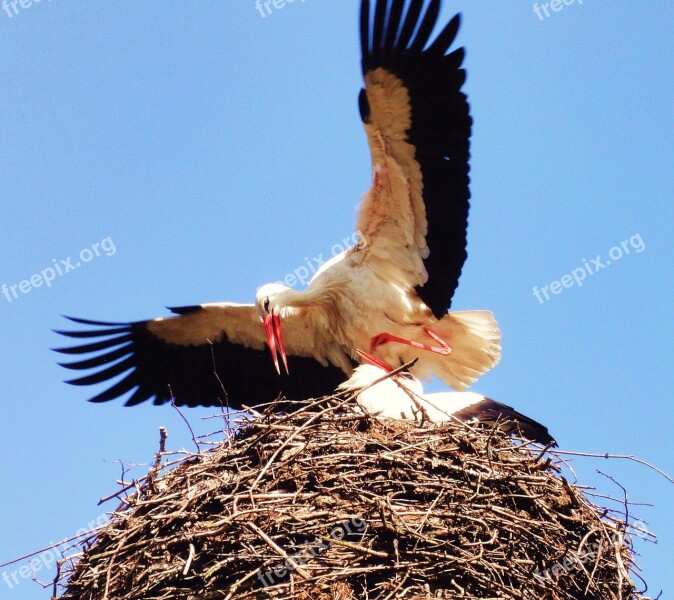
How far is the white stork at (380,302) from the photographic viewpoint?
177 inches

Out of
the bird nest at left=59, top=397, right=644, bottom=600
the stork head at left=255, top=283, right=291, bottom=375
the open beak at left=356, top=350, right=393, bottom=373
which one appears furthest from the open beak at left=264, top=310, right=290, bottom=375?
the bird nest at left=59, top=397, right=644, bottom=600

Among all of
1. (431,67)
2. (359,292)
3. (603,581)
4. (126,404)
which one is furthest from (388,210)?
(603,581)

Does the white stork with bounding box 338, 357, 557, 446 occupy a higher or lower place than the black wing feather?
lower

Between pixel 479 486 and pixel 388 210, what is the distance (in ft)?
6.38

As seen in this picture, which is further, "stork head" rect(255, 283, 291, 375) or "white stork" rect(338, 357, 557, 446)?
"stork head" rect(255, 283, 291, 375)

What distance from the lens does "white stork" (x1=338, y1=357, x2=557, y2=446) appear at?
13.1 feet

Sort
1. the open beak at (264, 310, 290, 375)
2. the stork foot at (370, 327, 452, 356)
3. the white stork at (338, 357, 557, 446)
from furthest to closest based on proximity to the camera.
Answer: the stork foot at (370, 327, 452, 356)
the open beak at (264, 310, 290, 375)
the white stork at (338, 357, 557, 446)

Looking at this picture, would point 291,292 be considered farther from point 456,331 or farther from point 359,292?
point 456,331

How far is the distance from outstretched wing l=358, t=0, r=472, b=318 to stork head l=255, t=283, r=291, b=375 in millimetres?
512

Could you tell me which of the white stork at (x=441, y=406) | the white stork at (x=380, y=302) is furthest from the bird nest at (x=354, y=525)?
the white stork at (x=380, y=302)

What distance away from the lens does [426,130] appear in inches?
180

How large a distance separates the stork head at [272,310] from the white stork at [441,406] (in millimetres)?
626

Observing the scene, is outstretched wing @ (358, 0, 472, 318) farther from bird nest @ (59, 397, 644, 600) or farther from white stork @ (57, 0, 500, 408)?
bird nest @ (59, 397, 644, 600)

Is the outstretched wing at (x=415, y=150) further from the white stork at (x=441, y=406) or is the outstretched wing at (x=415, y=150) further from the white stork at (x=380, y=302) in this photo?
the white stork at (x=441, y=406)
